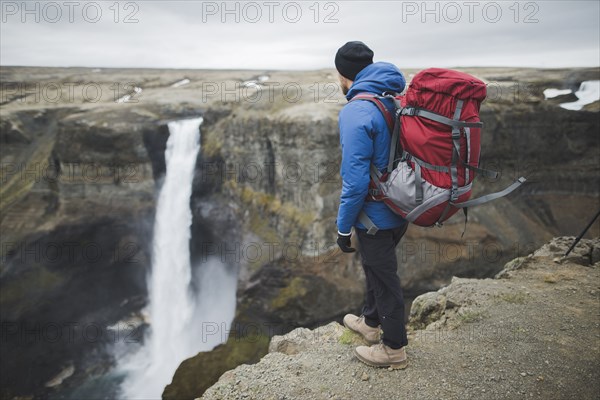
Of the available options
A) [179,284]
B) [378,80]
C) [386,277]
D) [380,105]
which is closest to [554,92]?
[378,80]

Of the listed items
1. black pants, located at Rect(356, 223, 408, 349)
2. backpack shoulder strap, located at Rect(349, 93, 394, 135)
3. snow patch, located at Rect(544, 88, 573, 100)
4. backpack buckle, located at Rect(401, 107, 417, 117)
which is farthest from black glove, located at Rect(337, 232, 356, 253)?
snow patch, located at Rect(544, 88, 573, 100)

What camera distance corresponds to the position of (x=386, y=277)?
511 cm

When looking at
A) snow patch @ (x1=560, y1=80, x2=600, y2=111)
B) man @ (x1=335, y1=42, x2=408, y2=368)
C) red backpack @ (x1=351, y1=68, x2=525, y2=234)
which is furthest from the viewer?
snow patch @ (x1=560, y1=80, x2=600, y2=111)

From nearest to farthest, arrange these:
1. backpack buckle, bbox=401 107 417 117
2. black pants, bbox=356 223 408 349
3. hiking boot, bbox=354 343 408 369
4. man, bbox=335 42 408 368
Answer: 1. backpack buckle, bbox=401 107 417 117
2. man, bbox=335 42 408 368
3. black pants, bbox=356 223 408 349
4. hiking boot, bbox=354 343 408 369

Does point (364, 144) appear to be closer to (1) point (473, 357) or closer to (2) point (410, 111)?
(2) point (410, 111)

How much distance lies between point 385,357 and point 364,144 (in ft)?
10.3

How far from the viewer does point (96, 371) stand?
25938 millimetres

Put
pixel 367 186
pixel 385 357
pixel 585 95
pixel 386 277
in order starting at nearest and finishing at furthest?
1. pixel 367 186
2. pixel 386 277
3. pixel 385 357
4. pixel 585 95

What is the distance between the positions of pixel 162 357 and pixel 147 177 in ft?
41.4

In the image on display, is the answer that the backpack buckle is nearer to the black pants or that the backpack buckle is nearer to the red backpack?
the red backpack

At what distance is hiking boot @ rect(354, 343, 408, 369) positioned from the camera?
5625 mm

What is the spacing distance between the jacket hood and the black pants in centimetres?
177

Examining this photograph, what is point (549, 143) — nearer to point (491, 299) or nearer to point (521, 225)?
point (521, 225)

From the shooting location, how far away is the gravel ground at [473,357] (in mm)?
5434
